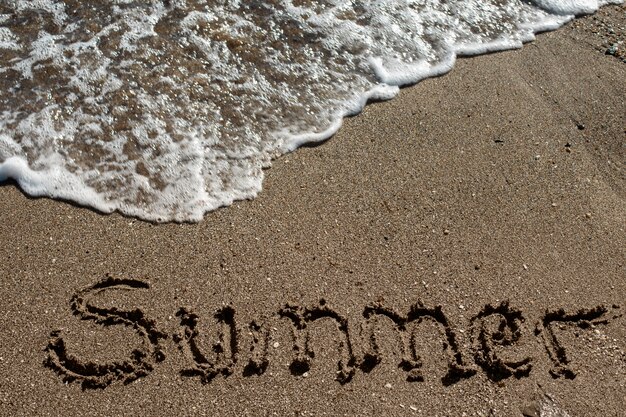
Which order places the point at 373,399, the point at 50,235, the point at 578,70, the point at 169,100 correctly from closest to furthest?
the point at 373,399, the point at 50,235, the point at 169,100, the point at 578,70

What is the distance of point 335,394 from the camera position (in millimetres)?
2773

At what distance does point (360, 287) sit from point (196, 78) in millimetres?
1786

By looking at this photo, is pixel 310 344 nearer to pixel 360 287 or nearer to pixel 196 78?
pixel 360 287

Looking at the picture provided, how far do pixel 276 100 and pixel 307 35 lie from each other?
2.22 feet

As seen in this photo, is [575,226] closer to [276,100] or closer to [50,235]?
[276,100]

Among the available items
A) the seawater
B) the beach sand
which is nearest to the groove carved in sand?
the beach sand

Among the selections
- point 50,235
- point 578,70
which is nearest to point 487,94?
point 578,70

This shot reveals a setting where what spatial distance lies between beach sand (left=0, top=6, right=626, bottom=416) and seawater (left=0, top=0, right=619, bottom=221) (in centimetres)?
20

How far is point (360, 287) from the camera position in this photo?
3125 millimetres

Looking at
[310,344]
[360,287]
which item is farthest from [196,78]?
[310,344]

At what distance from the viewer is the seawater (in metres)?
3.60

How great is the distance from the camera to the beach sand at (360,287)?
279 cm

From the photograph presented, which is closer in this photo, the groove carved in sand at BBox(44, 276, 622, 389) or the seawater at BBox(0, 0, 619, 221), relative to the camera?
the groove carved in sand at BBox(44, 276, 622, 389)

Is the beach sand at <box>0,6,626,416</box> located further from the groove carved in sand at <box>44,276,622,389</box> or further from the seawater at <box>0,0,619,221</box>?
the seawater at <box>0,0,619,221</box>
